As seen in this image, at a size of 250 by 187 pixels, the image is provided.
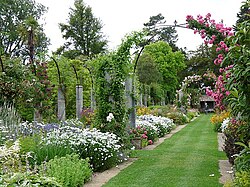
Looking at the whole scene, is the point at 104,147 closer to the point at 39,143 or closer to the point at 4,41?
the point at 39,143

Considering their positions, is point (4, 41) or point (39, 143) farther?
point (4, 41)

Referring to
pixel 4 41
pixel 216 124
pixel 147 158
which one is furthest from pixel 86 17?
pixel 147 158

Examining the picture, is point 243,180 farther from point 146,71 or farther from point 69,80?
point 146,71

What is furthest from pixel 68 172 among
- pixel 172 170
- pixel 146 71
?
pixel 146 71

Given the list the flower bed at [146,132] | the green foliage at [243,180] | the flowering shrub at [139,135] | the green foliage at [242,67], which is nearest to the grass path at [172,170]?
the flowering shrub at [139,135]

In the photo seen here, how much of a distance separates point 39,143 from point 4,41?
76.6ft

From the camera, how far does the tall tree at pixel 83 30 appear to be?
37.9m

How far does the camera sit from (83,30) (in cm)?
3819

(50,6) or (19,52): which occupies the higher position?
(50,6)

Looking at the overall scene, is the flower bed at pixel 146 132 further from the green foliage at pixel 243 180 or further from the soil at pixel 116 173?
the green foliage at pixel 243 180

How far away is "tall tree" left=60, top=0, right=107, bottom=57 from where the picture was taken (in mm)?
37875

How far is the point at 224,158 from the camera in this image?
952 cm

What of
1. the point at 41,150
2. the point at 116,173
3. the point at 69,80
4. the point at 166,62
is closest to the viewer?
the point at 41,150

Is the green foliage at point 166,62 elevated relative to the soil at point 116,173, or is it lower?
elevated
